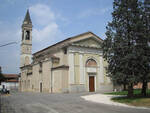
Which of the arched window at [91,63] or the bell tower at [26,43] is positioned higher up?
the bell tower at [26,43]

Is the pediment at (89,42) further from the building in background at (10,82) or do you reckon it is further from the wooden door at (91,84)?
the building in background at (10,82)

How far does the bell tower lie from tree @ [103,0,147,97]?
4185cm

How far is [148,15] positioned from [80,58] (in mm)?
17865

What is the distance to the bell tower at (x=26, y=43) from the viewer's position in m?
56.1

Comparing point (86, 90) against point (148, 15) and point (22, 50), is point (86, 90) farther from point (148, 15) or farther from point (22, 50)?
point (22, 50)

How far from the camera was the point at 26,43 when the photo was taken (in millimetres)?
56719

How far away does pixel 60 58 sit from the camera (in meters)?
35.1

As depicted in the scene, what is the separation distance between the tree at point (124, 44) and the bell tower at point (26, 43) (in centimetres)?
4185

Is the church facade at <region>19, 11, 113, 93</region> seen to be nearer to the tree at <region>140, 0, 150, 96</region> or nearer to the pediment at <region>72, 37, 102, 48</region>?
the pediment at <region>72, 37, 102, 48</region>

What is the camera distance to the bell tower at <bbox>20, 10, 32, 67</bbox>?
184ft

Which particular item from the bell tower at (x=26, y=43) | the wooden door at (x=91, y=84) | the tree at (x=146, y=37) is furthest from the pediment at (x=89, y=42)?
the bell tower at (x=26, y=43)

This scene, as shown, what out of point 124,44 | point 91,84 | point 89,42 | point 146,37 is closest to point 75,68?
point 91,84

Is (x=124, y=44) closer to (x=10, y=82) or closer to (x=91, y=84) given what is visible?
(x=91, y=84)

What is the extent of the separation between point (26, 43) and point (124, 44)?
146 ft
